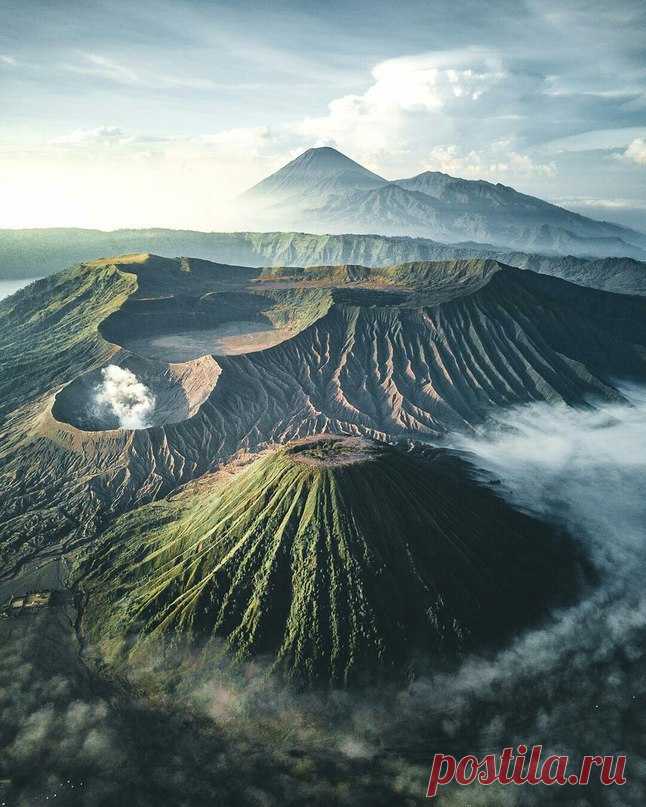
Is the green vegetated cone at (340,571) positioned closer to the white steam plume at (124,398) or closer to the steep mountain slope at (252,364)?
the steep mountain slope at (252,364)

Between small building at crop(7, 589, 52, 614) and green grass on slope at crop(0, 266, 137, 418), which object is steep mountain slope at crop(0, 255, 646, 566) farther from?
small building at crop(7, 589, 52, 614)

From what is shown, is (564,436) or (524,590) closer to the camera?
(524,590)

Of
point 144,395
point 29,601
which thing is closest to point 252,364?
point 144,395

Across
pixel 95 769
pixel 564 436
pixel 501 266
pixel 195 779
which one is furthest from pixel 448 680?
pixel 501 266

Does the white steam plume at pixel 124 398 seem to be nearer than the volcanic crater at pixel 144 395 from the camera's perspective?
No

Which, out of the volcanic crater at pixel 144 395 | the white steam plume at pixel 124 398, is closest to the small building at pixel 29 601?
the volcanic crater at pixel 144 395

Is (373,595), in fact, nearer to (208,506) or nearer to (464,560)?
(464,560)

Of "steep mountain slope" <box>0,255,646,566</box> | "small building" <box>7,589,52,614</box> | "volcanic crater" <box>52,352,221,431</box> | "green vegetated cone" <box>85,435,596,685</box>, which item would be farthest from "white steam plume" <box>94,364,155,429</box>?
"small building" <box>7,589,52,614</box>
